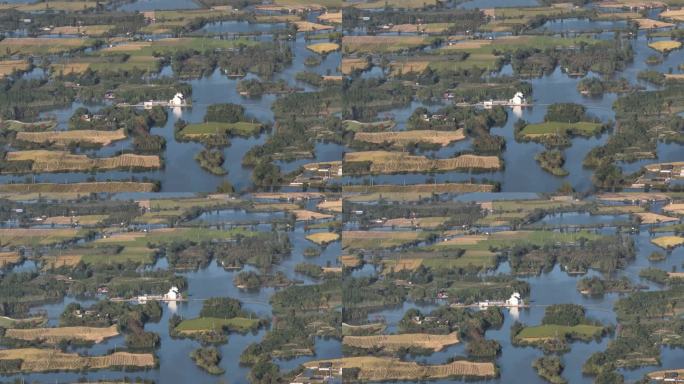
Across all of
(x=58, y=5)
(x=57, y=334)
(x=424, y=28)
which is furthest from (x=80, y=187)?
(x=424, y=28)

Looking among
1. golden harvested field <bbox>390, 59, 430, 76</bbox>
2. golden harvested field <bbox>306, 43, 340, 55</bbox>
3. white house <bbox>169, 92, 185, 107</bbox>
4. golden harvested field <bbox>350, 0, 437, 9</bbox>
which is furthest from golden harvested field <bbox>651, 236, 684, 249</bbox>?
white house <bbox>169, 92, 185, 107</bbox>

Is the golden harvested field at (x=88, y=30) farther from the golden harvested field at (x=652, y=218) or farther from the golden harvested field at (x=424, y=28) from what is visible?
the golden harvested field at (x=652, y=218)

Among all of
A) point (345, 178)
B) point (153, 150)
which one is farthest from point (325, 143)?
point (153, 150)

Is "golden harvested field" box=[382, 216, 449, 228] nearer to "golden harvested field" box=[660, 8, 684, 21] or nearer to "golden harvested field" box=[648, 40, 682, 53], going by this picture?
"golden harvested field" box=[648, 40, 682, 53]

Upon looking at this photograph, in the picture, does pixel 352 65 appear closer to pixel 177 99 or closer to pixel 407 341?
pixel 177 99

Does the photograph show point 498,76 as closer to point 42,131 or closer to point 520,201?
point 520,201

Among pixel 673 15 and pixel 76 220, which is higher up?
pixel 673 15

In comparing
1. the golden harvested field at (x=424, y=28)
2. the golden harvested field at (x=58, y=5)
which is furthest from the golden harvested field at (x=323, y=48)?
the golden harvested field at (x=58, y=5)
